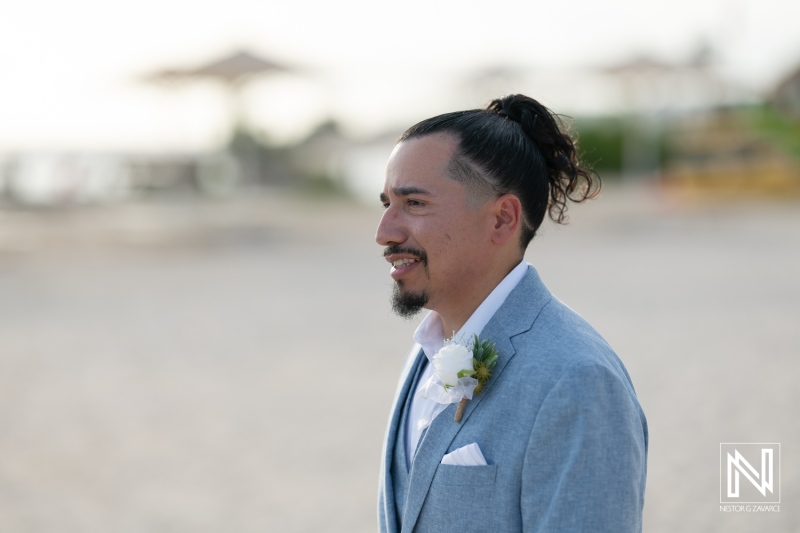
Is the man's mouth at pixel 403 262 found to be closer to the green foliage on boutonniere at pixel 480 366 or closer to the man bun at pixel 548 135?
the green foliage on boutonniere at pixel 480 366

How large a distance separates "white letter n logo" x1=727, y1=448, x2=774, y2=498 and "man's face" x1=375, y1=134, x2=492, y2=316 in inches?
131

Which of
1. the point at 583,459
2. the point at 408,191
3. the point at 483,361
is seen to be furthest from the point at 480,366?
the point at 408,191

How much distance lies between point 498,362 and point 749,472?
12.3 feet

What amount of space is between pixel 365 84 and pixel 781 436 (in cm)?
2434

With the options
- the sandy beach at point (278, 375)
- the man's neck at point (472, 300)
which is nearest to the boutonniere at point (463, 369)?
the man's neck at point (472, 300)

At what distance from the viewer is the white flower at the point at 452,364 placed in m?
1.74

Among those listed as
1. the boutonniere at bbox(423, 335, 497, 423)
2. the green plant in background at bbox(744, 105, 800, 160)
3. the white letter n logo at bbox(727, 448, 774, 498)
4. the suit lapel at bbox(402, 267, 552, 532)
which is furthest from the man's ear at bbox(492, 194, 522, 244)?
the green plant in background at bbox(744, 105, 800, 160)

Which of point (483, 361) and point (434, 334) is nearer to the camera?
point (483, 361)

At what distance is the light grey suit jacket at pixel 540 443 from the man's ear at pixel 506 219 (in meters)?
0.14

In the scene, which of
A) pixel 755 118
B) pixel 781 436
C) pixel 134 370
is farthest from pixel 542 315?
pixel 755 118

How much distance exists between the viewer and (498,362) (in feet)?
5.87

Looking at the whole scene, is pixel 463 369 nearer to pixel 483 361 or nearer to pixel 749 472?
pixel 483 361

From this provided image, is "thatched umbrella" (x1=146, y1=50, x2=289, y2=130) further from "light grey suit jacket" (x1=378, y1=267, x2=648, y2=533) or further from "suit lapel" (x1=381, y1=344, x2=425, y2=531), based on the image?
"light grey suit jacket" (x1=378, y1=267, x2=648, y2=533)

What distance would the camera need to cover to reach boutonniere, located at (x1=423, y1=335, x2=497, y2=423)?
1746 millimetres
